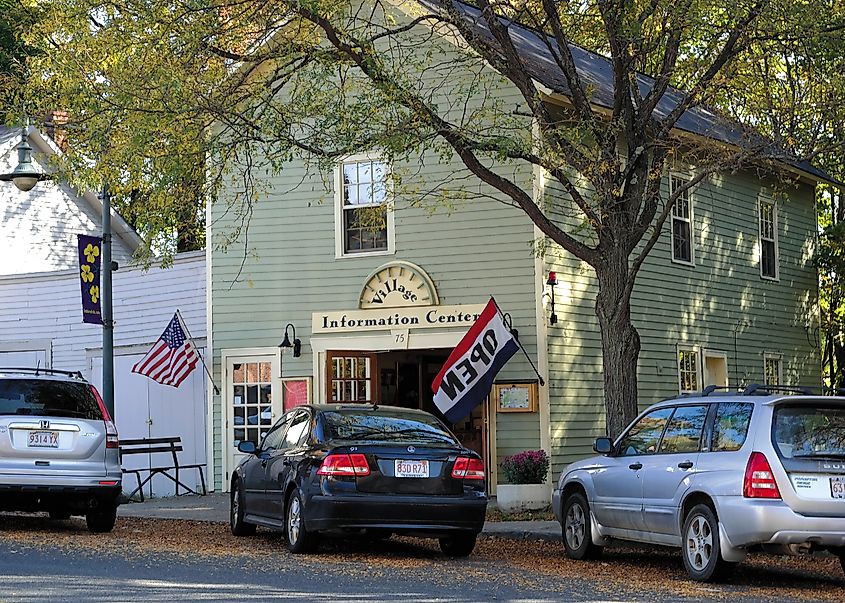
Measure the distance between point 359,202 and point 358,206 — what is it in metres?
0.08

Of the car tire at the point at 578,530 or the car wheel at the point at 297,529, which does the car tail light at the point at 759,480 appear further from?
the car wheel at the point at 297,529

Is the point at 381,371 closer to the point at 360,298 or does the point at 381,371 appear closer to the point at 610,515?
the point at 360,298

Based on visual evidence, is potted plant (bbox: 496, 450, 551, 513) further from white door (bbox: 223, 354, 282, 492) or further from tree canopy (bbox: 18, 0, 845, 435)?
white door (bbox: 223, 354, 282, 492)

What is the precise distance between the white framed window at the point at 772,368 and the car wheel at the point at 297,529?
14940 millimetres

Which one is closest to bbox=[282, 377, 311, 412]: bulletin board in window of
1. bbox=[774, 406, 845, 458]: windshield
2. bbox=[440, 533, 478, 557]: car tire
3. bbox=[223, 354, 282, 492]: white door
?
bbox=[223, 354, 282, 492]: white door

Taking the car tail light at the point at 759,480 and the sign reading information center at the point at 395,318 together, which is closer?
the car tail light at the point at 759,480

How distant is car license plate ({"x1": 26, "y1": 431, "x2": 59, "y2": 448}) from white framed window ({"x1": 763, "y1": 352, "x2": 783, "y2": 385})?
1537 cm

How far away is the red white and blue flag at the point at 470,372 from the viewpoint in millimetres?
19234

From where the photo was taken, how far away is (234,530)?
49.3 ft

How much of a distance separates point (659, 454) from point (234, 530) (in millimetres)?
5271

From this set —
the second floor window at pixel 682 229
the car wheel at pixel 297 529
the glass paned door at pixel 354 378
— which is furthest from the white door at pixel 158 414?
the car wheel at pixel 297 529

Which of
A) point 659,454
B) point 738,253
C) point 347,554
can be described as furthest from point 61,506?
point 738,253

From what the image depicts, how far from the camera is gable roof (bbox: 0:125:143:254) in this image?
3109 cm

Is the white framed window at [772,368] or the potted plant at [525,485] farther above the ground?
the white framed window at [772,368]
